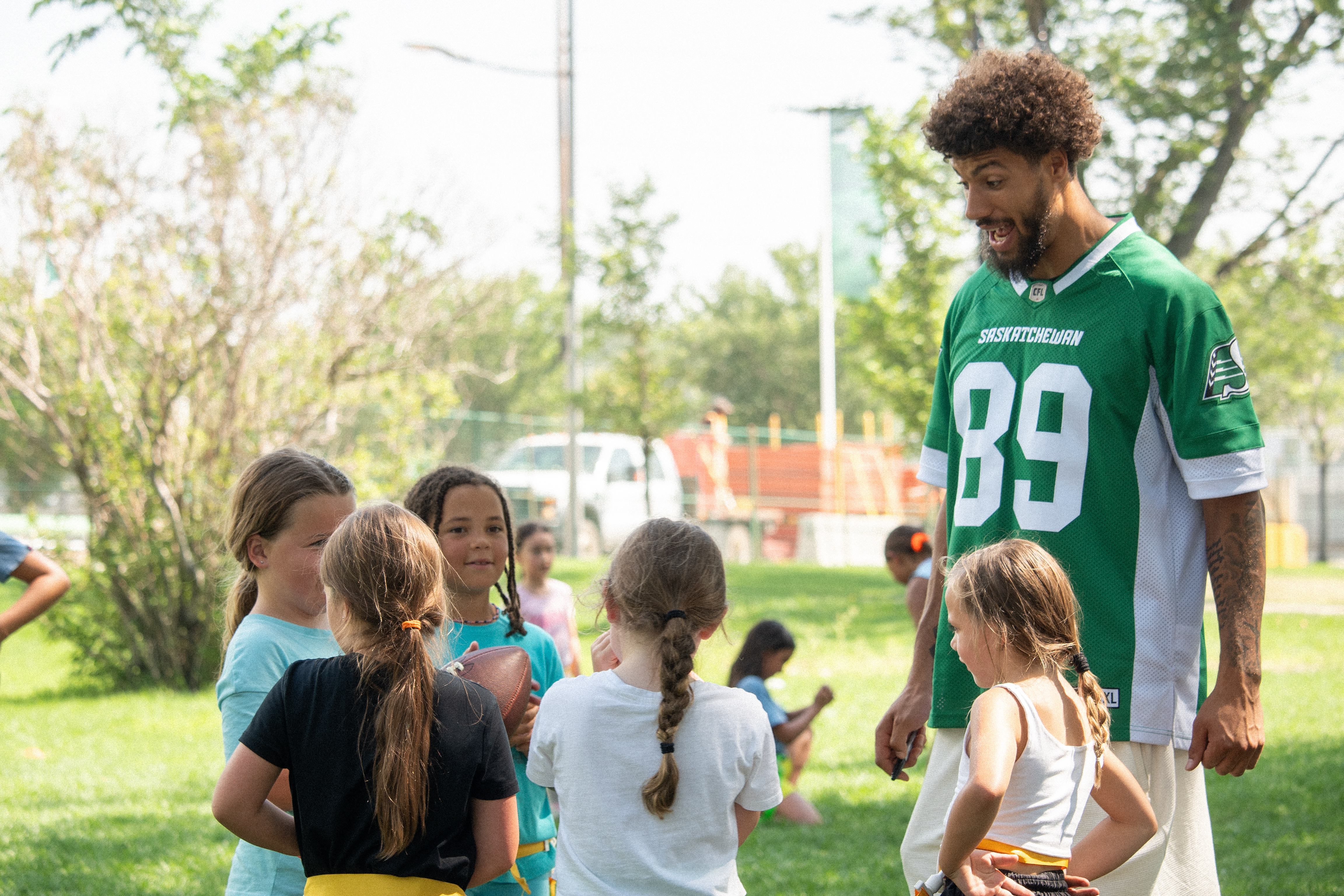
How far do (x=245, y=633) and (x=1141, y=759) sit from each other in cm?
197

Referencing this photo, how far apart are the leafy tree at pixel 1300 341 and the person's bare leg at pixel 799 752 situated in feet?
37.3

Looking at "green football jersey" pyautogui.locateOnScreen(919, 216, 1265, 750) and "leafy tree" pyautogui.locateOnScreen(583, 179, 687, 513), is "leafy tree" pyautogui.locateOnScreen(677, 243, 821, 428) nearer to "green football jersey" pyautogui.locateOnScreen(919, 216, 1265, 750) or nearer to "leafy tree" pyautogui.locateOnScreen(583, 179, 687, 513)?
"leafy tree" pyautogui.locateOnScreen(583, 179, 687, 513)

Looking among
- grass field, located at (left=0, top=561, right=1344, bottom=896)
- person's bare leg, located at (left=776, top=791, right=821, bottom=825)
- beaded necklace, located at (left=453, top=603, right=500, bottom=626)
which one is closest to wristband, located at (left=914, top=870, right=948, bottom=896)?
grass field, located at (left=0, top=561, right=1344, bottom=896)

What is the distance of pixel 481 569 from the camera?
3.29 meters

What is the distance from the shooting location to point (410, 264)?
10.8m

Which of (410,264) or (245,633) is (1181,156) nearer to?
(410,264)

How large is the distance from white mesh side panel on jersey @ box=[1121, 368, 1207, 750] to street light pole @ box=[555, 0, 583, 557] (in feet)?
50.7

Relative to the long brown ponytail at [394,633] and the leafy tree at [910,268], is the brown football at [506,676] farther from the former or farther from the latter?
the leafy tree at [910,268]

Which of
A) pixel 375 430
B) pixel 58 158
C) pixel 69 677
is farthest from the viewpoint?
pixel 375 430

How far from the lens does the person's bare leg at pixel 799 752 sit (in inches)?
262

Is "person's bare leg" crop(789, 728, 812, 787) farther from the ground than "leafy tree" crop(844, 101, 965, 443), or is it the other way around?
"leafy tree" crop(844, 101, 965, 443)

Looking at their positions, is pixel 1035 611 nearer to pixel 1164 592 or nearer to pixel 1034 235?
pixel 1164 592

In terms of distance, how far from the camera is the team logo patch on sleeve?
2.44 meters

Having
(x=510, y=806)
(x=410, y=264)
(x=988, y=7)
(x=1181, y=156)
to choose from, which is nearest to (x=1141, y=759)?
(x=510, y=806)
